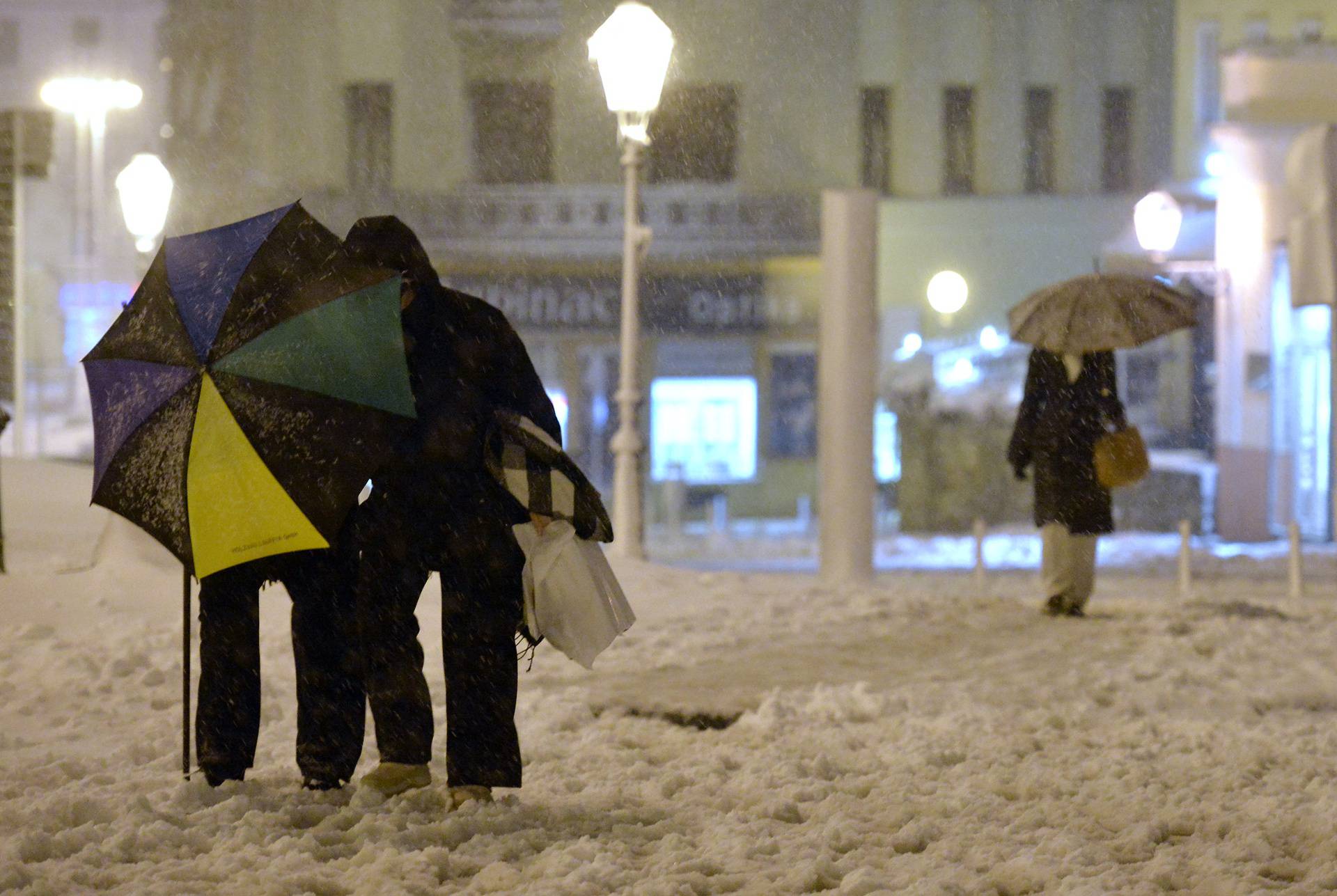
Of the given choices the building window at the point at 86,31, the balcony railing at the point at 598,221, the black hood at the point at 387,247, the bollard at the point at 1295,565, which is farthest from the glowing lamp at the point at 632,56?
the building window at the point at 86,31

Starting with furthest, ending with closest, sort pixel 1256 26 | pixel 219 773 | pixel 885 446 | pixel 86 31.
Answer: pixel 86 31
pixel 1256 26
pixel 885 446
pixel 219 773

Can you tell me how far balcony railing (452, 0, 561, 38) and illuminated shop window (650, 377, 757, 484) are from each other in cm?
601

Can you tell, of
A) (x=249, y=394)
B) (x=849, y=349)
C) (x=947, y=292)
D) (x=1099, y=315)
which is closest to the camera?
(x=249, y=394)

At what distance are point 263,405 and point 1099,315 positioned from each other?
6409 mm

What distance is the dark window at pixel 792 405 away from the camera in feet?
84.6

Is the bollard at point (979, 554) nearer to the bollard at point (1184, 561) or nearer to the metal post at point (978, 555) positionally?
the metal post at point (978, 555)

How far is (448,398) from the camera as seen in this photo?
4492 mm

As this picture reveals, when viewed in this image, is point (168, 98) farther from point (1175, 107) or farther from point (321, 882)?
point (321, 882)

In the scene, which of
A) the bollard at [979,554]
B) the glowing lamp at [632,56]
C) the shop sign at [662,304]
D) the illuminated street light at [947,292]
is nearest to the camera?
the glowing lamp at [632,56]

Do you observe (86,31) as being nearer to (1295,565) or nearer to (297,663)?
(1295,565)

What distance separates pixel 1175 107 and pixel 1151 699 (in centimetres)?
2139

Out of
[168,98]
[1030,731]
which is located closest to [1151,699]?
[1030,731]

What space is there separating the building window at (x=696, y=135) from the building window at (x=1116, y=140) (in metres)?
6.58

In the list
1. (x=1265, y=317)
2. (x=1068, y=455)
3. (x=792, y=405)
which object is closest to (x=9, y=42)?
(x=792, y=405)
